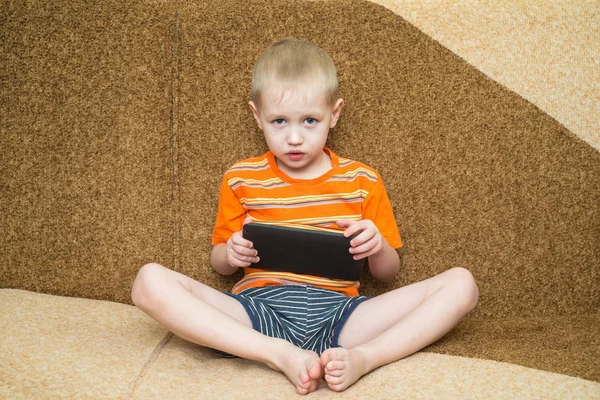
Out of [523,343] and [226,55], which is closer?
[523,343]

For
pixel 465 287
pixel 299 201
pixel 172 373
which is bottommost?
pixel 172 373

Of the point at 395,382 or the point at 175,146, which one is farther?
the point at 175,146

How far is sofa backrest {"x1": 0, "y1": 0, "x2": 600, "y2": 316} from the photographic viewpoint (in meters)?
1.33

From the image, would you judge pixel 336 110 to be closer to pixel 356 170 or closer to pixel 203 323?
pixel 356 170

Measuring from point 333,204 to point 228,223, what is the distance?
0.23m

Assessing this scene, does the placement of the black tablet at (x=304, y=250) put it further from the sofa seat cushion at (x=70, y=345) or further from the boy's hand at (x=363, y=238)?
the sofa seat cushion at (x=70, y=345)

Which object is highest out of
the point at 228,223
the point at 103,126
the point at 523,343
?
the point at 103,126

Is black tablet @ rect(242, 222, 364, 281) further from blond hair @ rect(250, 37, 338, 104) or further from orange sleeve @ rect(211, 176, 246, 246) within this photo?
blond hair @ rect(250, 37, 338, 104)

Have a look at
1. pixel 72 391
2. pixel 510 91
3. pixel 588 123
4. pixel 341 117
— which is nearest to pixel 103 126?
pixel 341 117

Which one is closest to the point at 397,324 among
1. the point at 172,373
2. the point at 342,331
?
the point at 342,331

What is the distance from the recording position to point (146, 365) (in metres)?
0.95

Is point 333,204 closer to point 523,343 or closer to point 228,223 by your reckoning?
point 228,223

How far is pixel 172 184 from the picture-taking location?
1335 mm

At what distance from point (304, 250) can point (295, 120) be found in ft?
0.85
